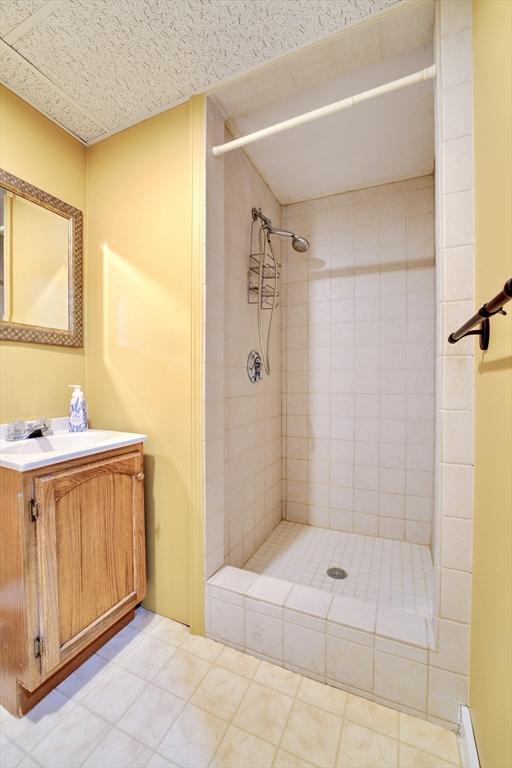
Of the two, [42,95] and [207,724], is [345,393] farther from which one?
[42,95]

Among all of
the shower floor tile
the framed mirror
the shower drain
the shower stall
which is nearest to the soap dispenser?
the framed mirror

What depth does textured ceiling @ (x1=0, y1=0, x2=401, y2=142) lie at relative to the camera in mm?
1074

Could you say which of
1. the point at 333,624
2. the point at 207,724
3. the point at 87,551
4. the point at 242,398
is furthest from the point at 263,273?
the point at 207,724

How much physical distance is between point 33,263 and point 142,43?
3.18ft

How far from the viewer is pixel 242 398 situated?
185cm

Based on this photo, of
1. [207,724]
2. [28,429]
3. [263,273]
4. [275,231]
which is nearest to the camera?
[207,724]

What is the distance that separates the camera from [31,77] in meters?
1.30

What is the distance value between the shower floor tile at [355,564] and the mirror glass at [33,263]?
171 centimetres

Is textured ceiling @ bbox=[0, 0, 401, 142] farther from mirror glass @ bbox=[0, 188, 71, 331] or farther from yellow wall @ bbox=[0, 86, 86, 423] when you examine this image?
mirror glass @ bbox=[0, 188, 71, 331]

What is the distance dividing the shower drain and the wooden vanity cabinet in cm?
106

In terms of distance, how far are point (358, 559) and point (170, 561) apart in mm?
1156

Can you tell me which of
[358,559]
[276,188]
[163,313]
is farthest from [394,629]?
[276,188]

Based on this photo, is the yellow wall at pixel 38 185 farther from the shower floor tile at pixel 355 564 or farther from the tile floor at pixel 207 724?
the shower floor tile at pixel 355 564

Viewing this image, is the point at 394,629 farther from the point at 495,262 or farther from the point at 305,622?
the point at 495,262
